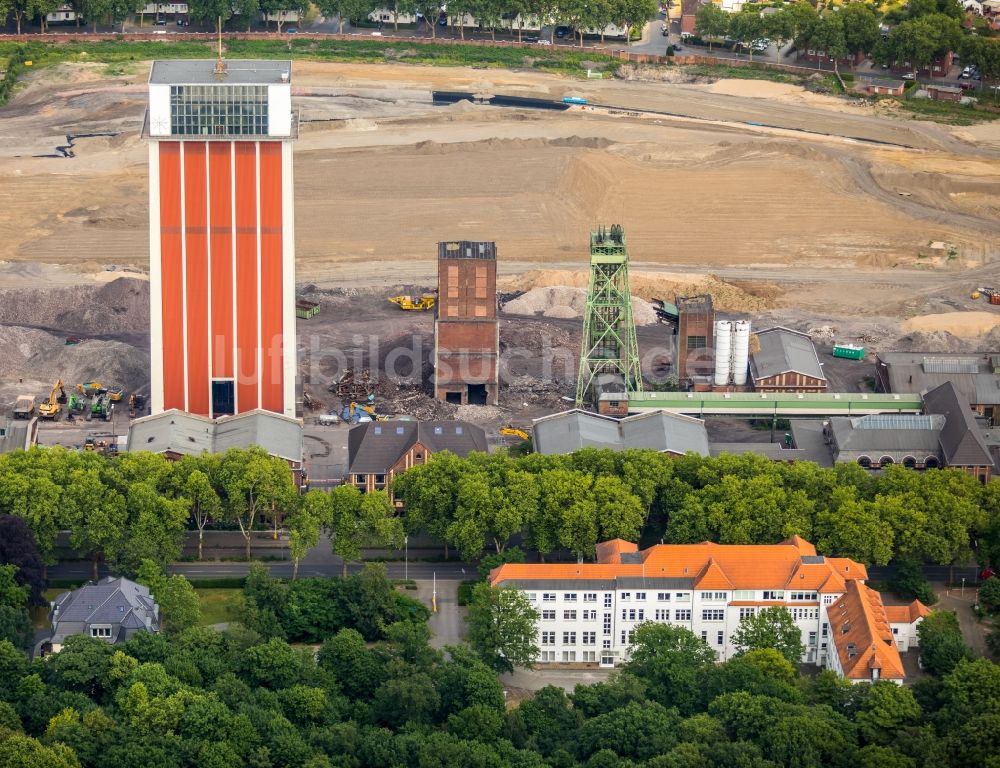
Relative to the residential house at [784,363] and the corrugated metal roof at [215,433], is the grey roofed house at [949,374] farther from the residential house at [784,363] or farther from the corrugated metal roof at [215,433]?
the corrugated metal roof at [215,433]

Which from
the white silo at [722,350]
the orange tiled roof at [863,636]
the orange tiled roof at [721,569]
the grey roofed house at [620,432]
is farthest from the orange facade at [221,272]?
the orange tiled roof at [863,636]

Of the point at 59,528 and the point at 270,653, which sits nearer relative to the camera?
the point at 270,653

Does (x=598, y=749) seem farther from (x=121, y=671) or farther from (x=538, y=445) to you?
(x=538, y=445)

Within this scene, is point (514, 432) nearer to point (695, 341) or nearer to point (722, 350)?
point (722, 350)

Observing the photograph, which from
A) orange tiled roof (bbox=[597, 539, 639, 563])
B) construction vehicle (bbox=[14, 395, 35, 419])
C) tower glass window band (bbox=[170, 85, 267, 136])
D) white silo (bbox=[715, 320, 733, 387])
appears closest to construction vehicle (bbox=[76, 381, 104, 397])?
construction vehicle (bbox=[14, 395, 35, 419])

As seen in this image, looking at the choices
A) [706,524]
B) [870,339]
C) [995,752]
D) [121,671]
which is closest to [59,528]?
[121,671]

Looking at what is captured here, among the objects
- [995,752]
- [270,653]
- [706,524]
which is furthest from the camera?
[706,524]
